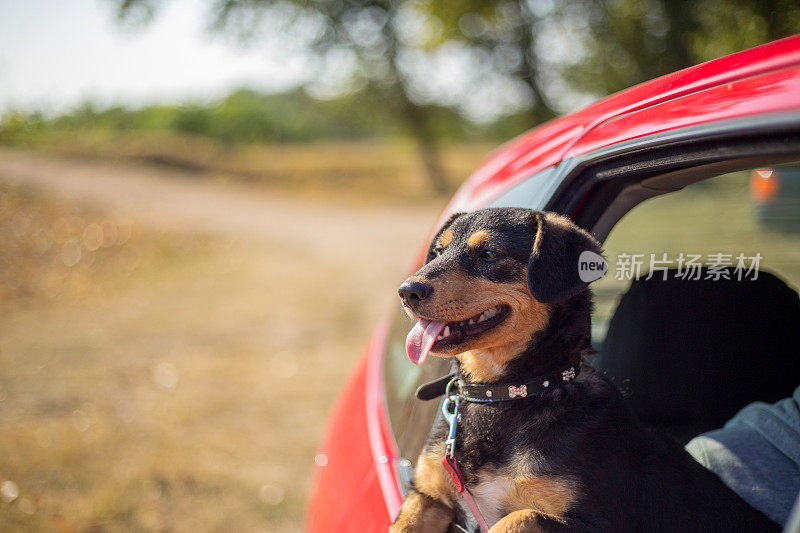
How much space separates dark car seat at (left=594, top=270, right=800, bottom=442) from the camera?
213cm

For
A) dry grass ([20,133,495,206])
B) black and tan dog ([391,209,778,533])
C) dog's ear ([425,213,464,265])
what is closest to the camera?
black and tan dog ([391,209,778,533])

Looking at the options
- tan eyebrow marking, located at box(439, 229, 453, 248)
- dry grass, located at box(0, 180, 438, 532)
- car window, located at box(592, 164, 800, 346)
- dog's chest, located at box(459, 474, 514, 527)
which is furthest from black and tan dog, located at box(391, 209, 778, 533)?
dry grass, located at box(0, 180, 438, 532)

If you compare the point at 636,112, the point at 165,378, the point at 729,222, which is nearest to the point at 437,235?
the point at 636,112

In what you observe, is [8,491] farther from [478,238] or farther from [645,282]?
[645,282]

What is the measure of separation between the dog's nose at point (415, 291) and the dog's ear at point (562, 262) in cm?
32

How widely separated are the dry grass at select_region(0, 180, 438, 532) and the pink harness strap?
2667mm

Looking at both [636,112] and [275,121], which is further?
[275,121]

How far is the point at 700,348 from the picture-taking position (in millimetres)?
2172

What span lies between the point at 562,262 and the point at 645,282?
0.60 meters

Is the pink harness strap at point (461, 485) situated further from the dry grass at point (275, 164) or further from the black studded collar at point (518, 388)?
the dry grass at point (275, 164)

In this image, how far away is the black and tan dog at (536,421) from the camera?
153cm

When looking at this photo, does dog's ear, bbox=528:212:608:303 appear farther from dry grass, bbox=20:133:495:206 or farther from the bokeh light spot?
dry grass, bbox=20:133:495:206

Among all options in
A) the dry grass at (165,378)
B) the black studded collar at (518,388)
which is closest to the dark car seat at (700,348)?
the black studded collar at (518,388)

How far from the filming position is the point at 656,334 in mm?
2137
